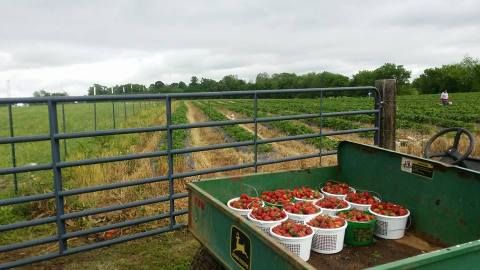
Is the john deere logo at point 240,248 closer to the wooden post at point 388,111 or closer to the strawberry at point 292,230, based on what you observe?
the strawberry at point 292,230

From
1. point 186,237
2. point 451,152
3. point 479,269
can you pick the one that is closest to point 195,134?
point 186,237

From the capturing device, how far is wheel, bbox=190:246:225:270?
283cm

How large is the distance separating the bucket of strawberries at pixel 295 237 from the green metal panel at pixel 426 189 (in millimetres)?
1192

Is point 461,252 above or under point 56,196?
above

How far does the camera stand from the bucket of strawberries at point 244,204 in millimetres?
3113

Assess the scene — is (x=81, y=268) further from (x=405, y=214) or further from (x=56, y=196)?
(x=405, y=214)

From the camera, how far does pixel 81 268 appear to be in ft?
12.9

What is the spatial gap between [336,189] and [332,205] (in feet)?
1.48

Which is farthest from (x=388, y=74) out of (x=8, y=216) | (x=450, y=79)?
(x=8, y=216)

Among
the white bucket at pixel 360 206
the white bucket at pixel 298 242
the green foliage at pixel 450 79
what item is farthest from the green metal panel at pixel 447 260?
the green foliage at pixel 450 79

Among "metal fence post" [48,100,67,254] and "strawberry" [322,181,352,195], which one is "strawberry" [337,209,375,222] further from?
"metal fence post" [48,100,67,254]

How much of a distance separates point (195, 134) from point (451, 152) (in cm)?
1194

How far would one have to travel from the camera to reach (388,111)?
5.95 meters

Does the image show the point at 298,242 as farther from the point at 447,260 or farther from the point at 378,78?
the point at 378,78
